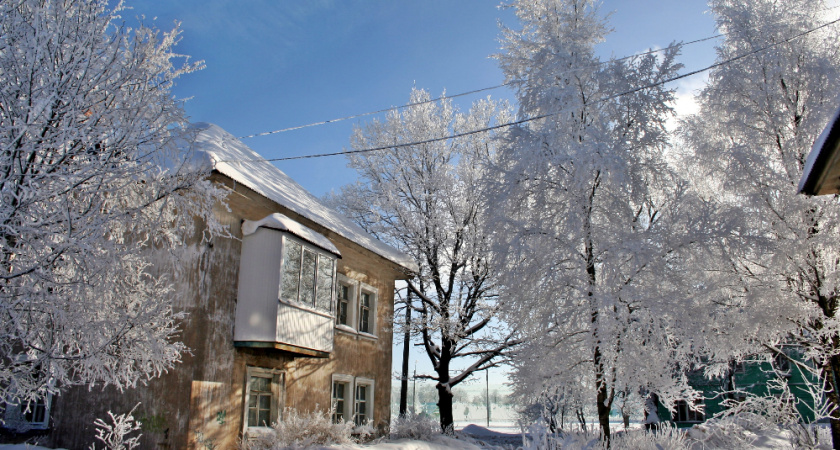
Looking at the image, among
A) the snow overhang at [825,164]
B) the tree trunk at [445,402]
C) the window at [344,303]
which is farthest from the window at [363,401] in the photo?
the snow overhang at [825,164]

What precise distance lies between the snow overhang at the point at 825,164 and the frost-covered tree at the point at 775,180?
4.67m

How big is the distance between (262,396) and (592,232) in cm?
753

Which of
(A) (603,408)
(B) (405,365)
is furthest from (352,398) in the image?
(B) (405,365)

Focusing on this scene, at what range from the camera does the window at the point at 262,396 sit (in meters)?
10.8

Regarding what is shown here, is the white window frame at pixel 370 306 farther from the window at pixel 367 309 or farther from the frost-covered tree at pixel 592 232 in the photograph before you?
the frost-covered tree at pixel 592 232

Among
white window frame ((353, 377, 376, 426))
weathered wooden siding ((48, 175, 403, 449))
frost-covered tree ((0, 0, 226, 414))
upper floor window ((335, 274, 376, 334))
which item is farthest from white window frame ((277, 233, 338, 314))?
frost-covered tree ((0, 0, 226, 414))

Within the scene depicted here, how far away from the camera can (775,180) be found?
10.8 m

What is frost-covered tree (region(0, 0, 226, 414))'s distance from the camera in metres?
5.35

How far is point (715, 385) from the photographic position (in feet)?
98.5

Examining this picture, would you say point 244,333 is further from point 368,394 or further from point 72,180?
point 368,394

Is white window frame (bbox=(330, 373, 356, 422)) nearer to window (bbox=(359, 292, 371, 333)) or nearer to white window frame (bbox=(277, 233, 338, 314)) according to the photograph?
window (bbox=(359, 292, 371, 333))

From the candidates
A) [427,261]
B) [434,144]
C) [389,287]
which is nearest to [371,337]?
[389,287]

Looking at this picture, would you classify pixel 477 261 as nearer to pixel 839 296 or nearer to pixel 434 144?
pixel 434 144

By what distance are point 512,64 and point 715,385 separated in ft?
87.5
